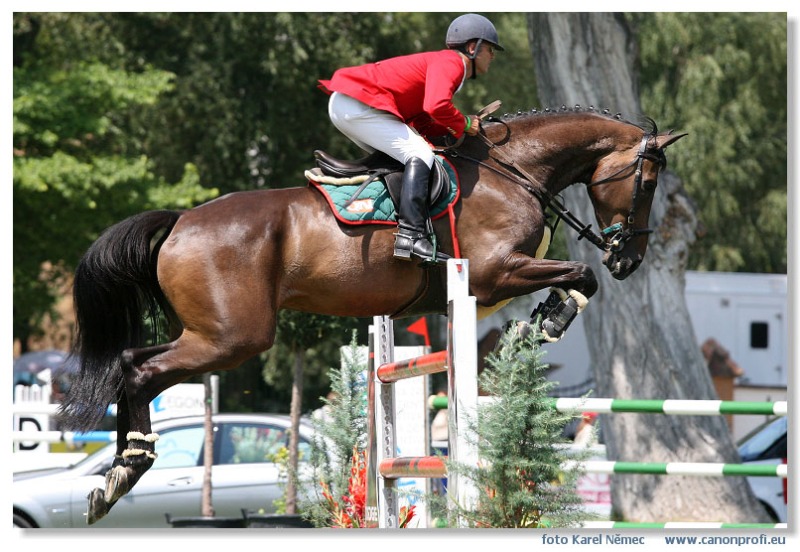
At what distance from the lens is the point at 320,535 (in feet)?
15.8

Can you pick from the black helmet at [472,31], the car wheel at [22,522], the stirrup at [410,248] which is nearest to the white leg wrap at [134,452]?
the stirrup at [410,248]

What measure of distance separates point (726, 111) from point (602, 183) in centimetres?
1754

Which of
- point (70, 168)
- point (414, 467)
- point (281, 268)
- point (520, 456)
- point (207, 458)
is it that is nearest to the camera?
point (520, 456)

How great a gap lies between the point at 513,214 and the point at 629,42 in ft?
21.6

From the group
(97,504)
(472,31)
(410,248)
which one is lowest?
(97,504)

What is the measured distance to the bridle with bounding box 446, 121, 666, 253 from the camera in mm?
5754

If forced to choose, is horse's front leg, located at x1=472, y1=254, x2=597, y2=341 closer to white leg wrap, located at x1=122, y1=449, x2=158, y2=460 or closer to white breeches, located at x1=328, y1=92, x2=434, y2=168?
white breeches, located at x1=328, y1=92, x2=434, y2=168

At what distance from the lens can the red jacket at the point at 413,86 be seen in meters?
5.39

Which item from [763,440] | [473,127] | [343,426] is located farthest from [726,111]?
[473,127]

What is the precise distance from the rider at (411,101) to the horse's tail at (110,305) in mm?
1003

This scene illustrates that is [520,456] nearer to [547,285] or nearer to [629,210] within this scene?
[547,285]

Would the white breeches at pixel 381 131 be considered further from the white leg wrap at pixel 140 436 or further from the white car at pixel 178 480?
the white car at pixel 178 480

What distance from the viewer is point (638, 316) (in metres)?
11.3

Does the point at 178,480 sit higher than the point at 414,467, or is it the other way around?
the point at 414,467
